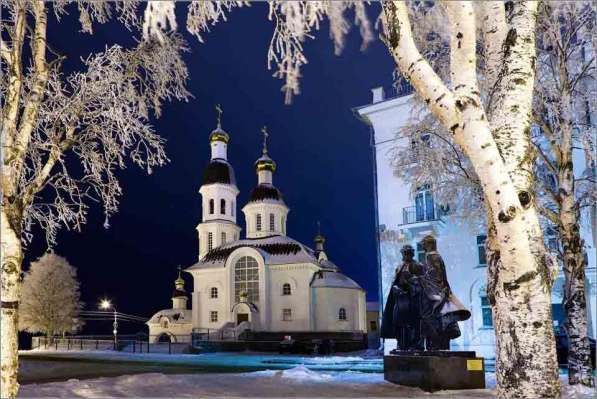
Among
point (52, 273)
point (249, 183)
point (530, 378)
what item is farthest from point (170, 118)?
point (530, 378)

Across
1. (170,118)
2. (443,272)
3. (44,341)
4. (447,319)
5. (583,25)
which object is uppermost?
(170,118)

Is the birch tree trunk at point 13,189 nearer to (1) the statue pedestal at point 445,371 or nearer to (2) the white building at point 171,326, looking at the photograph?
(1) the statue pedestal at point 445,371

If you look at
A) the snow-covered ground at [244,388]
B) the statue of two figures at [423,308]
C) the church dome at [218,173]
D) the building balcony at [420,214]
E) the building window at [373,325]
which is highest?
the church dome at [218,173]

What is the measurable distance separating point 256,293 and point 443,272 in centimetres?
2996

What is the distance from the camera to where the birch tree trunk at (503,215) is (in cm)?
539

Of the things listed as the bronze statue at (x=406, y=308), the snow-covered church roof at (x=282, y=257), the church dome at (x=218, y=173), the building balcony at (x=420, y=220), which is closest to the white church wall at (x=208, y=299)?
the snow-covered church roof at (x=282, y=257)

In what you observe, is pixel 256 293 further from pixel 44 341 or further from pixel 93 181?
pixel 93 181

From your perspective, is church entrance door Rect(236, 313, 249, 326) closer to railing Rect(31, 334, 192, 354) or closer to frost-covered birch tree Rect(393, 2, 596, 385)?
railing Rect(31, 334, 192, 354)

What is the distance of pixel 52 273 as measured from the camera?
4747 centimetres

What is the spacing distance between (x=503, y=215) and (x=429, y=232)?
19344 millimetres

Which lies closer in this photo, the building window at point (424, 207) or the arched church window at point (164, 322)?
the building window at point (424, 207)

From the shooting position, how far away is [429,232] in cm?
2436

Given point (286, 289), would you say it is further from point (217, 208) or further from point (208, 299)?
point (217, 208)

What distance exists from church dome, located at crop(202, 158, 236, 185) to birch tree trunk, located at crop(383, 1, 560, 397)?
43.0 metres
